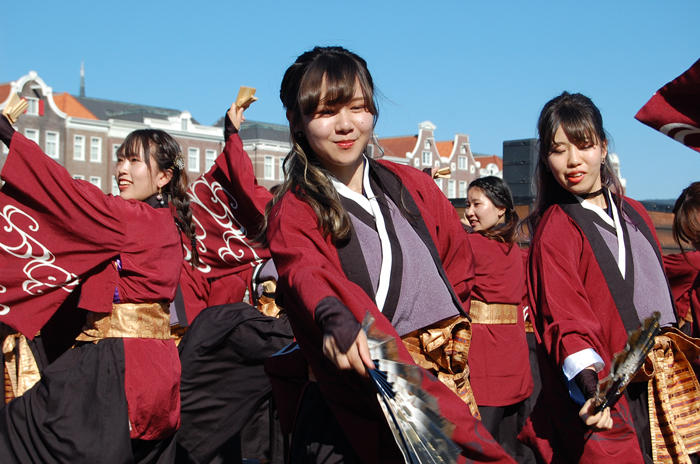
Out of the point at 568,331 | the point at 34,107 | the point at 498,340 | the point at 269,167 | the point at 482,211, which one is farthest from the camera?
the point at 269,167

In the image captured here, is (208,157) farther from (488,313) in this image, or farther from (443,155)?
(488,313)

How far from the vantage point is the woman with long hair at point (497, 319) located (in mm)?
5270

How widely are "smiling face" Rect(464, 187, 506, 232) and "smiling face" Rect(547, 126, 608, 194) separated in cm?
255

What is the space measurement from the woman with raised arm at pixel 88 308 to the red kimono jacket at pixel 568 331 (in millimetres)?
1748

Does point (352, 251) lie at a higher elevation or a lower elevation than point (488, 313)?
higher

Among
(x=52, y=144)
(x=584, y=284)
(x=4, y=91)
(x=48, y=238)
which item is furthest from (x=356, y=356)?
(x=4, y=91)

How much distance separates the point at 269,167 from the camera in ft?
160

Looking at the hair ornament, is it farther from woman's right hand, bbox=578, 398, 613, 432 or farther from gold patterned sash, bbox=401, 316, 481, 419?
woman's right hand, bbox=578, 398, 613, 432

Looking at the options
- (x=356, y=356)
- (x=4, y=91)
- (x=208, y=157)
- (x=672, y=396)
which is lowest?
(x=672, y=396)

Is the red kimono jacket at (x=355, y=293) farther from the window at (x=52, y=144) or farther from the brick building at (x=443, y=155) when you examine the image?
the brick building at (x=443, y=155)

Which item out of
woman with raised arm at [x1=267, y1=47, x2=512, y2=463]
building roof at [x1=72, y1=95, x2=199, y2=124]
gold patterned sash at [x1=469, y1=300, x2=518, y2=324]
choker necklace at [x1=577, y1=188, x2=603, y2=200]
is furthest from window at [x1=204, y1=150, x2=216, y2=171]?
woman with raised arm at [x1=267, y1=47, x2=512, y2=463]

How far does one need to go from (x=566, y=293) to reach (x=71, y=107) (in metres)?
47.5

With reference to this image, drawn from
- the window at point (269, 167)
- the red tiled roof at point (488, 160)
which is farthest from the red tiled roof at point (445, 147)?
the window at point (269, 167)

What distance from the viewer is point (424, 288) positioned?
240cm
